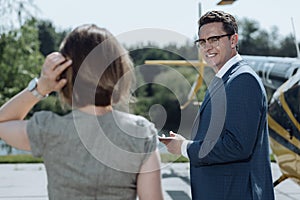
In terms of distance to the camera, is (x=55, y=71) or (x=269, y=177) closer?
(x=55, y=71)

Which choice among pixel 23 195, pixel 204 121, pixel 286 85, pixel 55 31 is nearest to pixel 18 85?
pixel 23 195

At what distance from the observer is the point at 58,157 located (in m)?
1.72

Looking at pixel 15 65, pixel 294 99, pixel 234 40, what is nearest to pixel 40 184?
pixel 294 99

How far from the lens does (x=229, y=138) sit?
2281 millimetres

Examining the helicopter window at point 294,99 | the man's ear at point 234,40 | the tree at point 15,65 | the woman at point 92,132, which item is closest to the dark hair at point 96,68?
the woman at point 92,132

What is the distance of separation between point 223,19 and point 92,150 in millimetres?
1065

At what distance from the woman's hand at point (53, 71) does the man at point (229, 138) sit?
2.27ft

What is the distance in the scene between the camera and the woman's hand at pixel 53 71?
1683 mm

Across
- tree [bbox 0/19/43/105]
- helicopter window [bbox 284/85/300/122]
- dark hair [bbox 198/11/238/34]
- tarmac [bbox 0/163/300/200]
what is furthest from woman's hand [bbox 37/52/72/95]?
tree [bbox 0/19/43/105]

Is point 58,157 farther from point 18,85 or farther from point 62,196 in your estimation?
point 18,85

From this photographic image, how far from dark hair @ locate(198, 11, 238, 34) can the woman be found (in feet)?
2.99

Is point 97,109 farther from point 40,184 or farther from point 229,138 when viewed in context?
point 40,184

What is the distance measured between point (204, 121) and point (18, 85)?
2142 centimetres

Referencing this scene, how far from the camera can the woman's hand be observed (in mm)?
1683
